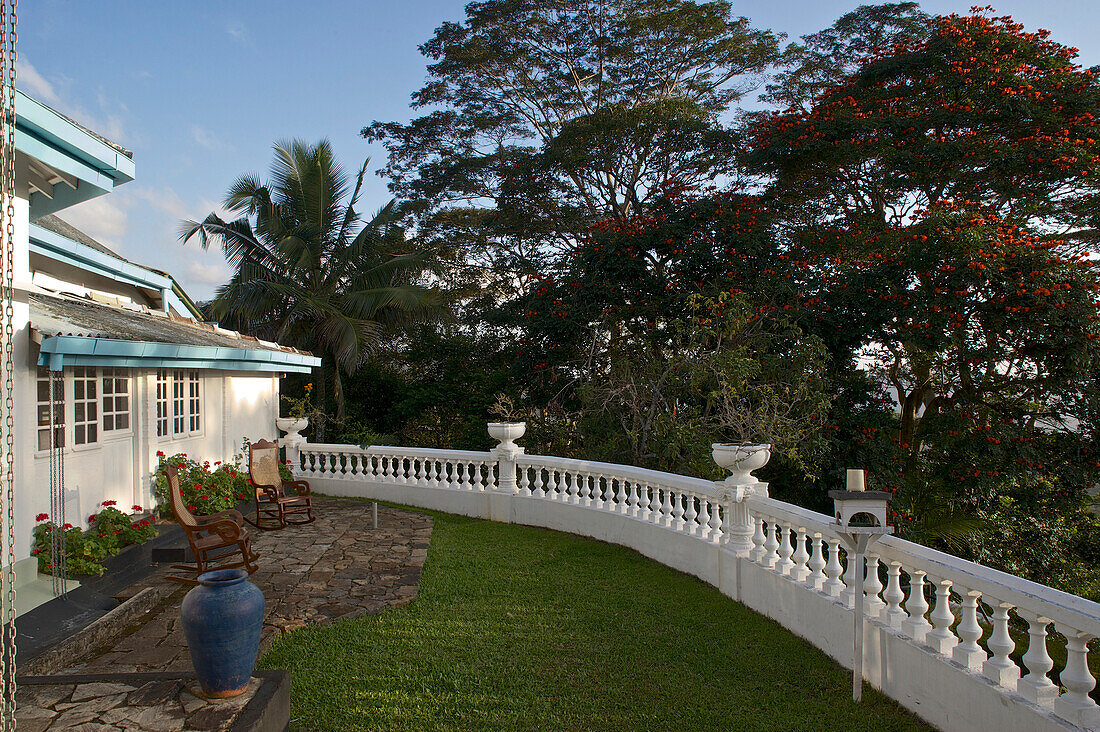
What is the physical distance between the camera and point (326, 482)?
1284 cm

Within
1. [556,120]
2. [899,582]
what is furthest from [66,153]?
[556,120]

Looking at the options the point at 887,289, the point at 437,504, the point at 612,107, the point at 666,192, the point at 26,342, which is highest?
the point at 612,107

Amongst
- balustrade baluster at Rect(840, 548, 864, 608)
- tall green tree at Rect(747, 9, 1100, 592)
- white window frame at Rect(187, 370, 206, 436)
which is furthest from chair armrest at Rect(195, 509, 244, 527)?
tall green tree at Rect(747, 9, 1100, 592)

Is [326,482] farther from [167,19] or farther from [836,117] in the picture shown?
[836,117]

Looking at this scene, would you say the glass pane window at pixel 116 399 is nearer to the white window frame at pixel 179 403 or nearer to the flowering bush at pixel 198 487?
the flowering bush at pixel 198 487

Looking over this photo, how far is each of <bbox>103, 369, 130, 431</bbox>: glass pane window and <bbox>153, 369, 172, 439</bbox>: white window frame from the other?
64 cm

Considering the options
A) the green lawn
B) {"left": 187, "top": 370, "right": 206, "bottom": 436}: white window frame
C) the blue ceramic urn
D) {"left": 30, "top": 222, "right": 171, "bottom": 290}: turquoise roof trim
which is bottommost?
the green lawn

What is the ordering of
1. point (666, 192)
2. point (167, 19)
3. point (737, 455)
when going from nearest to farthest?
point (737, 455) < point (167, 19) < point (666, 192)

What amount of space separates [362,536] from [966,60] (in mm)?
13730

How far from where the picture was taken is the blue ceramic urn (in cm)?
361

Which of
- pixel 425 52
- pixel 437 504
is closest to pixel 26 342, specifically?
pixel 437 504

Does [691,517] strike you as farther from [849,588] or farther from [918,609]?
[918,609]

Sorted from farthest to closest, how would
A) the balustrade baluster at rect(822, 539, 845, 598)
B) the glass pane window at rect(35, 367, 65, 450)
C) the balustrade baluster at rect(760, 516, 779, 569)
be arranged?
the glass pane window at rect(35, 367, 65, 450), the balustrade baluster at rect(760, 516, 779, 569), the balustrade baluster at rect(822, 539, 845, 598)

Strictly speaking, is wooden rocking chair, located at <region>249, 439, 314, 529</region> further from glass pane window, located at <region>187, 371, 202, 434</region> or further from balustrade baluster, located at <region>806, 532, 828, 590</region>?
balustrade baluster, located at <region>806, 532, 828, 590</region>
